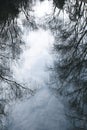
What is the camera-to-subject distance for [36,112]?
16.8 feet

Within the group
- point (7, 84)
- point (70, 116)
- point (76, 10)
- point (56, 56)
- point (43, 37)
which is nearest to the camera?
point (70, 116)

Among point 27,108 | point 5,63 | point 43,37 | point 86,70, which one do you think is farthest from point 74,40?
point 27,108

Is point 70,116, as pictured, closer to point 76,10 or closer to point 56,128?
point 56,128

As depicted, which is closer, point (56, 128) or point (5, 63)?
point (56, 128)

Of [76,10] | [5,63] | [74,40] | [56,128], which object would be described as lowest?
[56,128]

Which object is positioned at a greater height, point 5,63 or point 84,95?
point 5,63

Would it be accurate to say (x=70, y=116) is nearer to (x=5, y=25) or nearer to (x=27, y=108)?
(x=27, y=108)

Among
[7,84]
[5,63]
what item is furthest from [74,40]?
[7,84]

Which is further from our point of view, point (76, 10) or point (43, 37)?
point (76, 10)

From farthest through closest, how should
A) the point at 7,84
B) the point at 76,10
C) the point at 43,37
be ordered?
1. the point at 76,10
2. the point at 43,37
3. the point at 7,84

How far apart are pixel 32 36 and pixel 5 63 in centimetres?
204

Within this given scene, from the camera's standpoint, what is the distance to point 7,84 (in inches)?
268

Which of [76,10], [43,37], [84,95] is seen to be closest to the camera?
[84,95]

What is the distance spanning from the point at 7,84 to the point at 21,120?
84.4 inches
